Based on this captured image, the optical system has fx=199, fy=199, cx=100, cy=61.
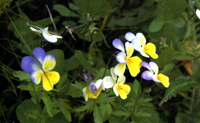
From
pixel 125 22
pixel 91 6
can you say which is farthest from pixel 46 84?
pixel 125 22

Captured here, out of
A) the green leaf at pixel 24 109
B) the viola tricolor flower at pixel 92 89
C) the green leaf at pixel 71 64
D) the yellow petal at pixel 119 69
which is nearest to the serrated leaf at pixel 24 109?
the green leaf at pixel 24 109

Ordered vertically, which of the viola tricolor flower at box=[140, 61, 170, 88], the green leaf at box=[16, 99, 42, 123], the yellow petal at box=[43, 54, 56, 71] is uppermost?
the yellow petal at box=[43, 54, 56, 71]

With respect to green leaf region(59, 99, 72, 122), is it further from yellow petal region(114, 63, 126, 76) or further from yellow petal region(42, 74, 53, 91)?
yellow petal region(114, 63, 126, 76)

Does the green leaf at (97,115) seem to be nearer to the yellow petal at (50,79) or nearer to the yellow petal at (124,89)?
the yellow petal at (124,89)

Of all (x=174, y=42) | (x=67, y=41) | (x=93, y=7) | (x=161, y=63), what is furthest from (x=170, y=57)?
(x=67, y=41)

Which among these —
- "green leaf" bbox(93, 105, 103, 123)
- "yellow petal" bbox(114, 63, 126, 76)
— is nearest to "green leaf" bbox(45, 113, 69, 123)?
"green leaf" bbox(93, 105, 103, 123)

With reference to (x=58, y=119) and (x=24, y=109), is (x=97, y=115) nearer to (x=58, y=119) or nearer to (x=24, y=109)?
(x=58, y=119)

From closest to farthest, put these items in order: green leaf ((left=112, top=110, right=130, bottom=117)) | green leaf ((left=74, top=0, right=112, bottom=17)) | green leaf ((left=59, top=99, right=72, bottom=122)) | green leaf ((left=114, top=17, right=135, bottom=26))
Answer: green leaf ((left=59, top=99, right=72, bottom=122))
green leaf ((left=112, top=110, right=130, bottom=117))
green leaf ((left=74, top=0, right=112, bottom=17))
green leaf ((left=114, top=17, right=135, bottom=26))

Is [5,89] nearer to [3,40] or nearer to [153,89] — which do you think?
[3,40]
